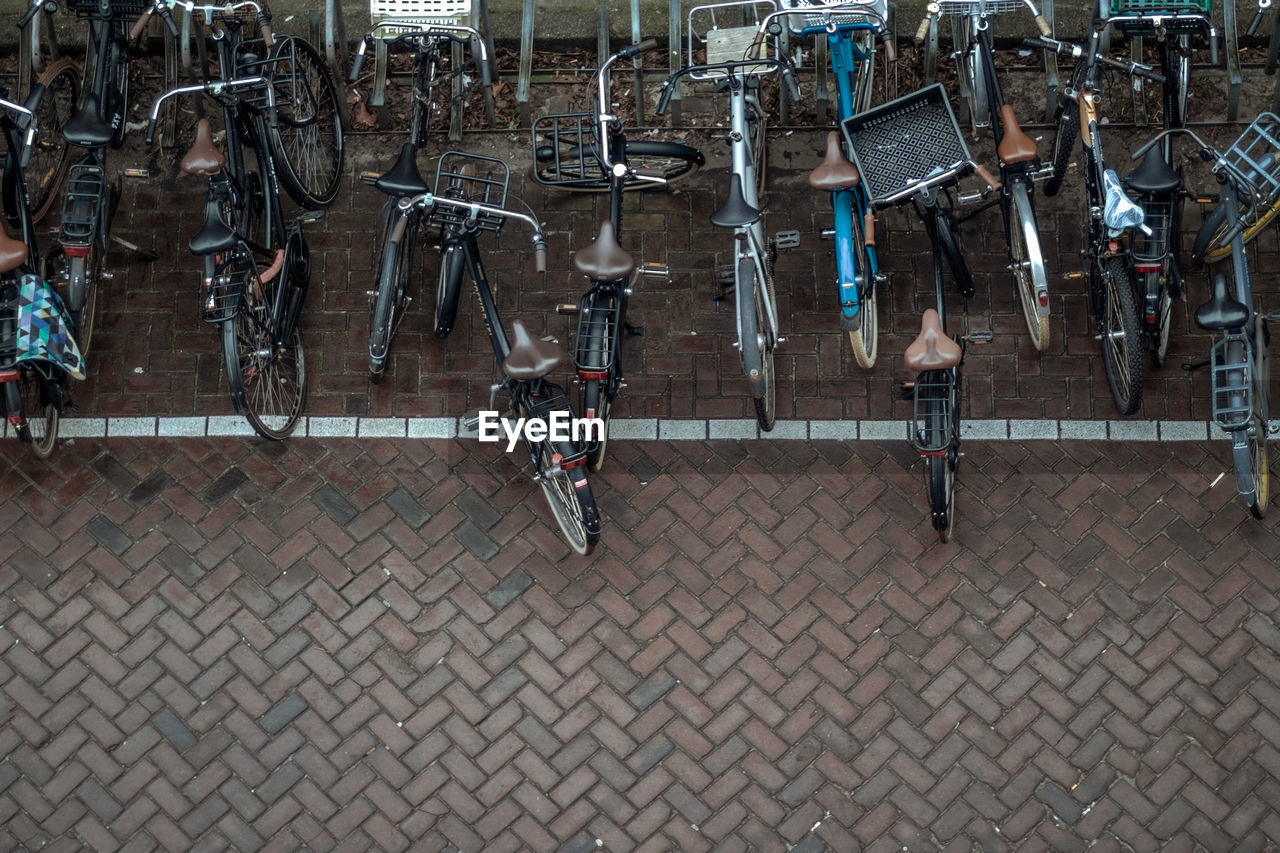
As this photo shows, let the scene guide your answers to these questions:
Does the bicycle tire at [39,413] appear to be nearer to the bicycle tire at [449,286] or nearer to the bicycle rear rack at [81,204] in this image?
the bicycle rear rack at [81,204]

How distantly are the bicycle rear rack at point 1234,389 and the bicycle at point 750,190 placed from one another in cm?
231

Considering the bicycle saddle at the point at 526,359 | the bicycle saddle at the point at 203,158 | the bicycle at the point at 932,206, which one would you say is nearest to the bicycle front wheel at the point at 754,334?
the bicycle at the point at 932,206

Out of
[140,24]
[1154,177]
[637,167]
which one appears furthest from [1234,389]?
[140,24]

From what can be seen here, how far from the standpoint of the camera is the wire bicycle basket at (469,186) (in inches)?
328

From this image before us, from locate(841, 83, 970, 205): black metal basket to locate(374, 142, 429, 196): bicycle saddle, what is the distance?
2450mm

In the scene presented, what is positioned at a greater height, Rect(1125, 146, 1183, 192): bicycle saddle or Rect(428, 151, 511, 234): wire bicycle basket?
Rect(1125, 146, 1183, 192): bicycle saddle

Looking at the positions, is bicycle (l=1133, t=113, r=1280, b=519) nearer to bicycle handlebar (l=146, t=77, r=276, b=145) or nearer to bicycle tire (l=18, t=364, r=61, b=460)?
bicycle handlebar (l=146, t=77, r=276, b=145)

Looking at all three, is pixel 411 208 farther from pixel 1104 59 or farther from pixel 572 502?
pixel 1104 59

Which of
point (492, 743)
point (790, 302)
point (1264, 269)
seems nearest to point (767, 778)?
point (492, 743)

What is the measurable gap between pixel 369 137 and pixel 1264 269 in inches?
216

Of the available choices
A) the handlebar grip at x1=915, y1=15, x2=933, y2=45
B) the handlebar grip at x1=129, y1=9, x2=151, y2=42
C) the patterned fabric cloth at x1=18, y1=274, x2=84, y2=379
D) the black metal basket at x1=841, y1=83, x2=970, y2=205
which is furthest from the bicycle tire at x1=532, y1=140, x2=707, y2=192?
the patterned fabric cloth at x1=18, y1=274, x2=84, y2=379

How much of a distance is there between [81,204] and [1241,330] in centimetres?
637

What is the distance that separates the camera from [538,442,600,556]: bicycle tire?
8125mm

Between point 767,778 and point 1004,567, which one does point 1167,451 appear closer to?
point 1004,567
